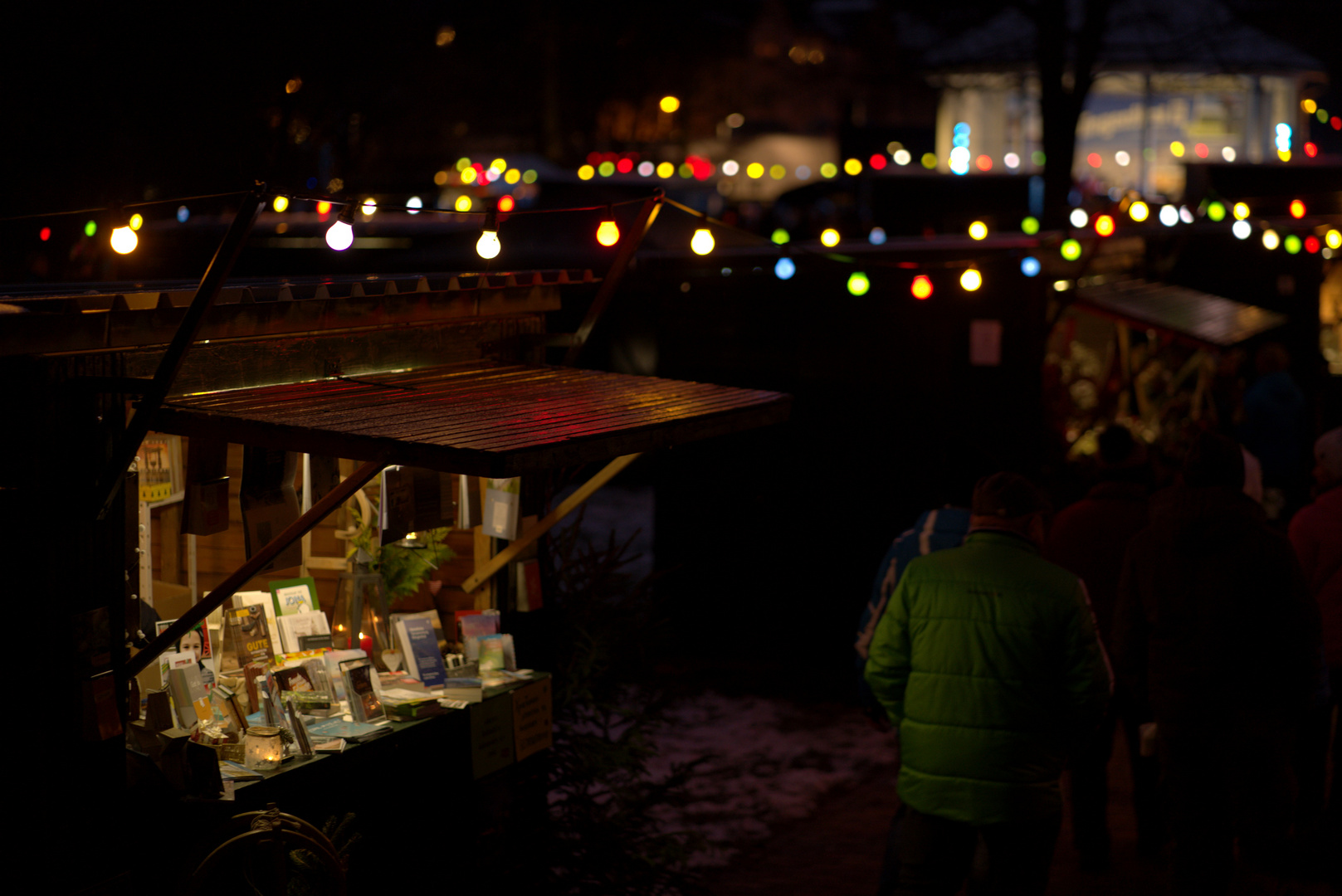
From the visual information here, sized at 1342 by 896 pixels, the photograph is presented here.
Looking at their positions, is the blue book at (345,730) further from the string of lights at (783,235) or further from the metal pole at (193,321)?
the string of lights at (783,235)

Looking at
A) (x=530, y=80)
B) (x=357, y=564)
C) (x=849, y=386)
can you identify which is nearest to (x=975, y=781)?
(x=357, y=564)

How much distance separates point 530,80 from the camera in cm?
4384

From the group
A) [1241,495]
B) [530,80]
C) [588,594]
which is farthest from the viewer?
[530,80]

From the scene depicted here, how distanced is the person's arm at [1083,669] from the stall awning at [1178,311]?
6.30 meters

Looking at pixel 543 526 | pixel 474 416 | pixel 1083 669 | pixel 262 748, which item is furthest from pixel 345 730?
pixel 1083 669

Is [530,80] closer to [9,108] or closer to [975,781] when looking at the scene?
[9,108]

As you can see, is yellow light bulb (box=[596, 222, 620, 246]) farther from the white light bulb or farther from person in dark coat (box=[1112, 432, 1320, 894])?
person in dark coat (box=[1112, 432, 1320, 894])

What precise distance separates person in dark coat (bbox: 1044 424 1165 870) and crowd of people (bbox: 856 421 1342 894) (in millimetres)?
10

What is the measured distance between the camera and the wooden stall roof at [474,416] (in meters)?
3.61

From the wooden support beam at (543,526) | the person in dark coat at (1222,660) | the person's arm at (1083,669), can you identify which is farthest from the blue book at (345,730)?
the person in dark coat at (1222,660)

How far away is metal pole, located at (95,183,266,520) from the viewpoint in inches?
136

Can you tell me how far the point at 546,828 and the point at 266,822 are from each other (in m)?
1.99

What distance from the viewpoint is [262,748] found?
4.26 meters

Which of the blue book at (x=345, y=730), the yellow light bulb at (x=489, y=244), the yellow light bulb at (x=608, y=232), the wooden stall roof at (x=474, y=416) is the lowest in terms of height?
the blue book at (x=345, y=730)
